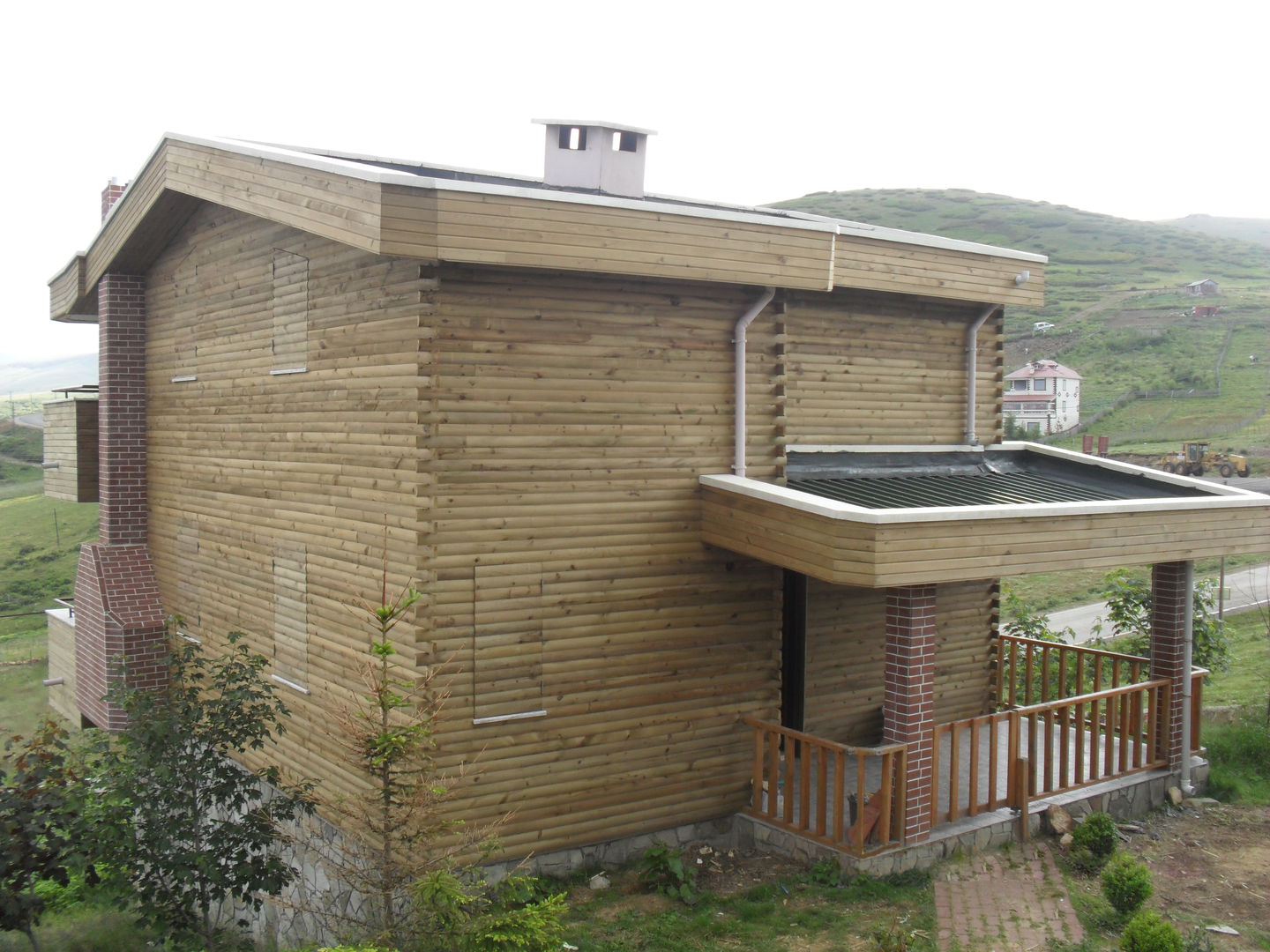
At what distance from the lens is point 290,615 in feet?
33.7

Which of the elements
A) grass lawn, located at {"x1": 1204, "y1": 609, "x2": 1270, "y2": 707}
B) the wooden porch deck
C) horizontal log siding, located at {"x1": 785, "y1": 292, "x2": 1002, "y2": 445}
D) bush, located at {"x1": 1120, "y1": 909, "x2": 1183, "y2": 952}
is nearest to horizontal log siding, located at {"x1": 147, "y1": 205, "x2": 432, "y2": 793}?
the wooden porch deck

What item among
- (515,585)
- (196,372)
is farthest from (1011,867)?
(196,372)

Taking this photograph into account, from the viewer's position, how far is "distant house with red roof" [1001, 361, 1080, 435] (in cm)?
7025

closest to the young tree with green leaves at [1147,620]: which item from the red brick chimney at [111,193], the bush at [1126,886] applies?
the bush at [1126,886]

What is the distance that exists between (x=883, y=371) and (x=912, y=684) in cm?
407

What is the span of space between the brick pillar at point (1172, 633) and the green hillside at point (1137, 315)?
44.4 metres

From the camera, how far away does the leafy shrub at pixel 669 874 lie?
332 inches

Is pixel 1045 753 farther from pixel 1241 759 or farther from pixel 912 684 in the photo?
pixel 1241 759

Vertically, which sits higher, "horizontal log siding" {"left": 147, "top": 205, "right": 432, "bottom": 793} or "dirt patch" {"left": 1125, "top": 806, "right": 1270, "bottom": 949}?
"horizontal log siding" {"left": 147, "top": 205, "right": 432, "bottom": 793}

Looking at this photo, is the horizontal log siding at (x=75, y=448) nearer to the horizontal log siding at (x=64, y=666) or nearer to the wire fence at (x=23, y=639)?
the horizontal log siding at (x=64, y=666)

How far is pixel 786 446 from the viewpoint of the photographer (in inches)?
413

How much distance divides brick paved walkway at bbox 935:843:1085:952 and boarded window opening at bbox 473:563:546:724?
371 cm

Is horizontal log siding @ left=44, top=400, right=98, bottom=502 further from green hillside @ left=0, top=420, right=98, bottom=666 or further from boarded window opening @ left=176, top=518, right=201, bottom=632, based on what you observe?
green hillside @ left=0, top=420, right=98, bottom=666

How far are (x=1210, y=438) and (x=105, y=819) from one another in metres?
63.1
